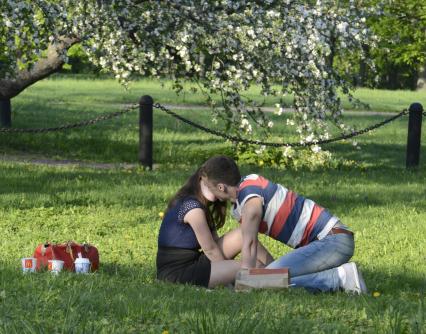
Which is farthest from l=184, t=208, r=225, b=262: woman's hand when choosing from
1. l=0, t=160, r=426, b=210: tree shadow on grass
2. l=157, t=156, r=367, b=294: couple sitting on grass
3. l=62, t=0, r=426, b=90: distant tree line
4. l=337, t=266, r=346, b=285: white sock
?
l=62, t=0, r=426, b=90: distant tree line

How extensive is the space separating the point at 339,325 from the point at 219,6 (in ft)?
30.0

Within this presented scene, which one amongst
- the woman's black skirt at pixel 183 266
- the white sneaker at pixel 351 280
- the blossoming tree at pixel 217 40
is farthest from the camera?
the blossoming tree at pixel 217 40

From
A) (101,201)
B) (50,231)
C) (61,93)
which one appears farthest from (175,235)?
(61,93)

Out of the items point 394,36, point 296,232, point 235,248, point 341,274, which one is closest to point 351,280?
point 341,274

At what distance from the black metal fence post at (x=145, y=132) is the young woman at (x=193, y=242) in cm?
811

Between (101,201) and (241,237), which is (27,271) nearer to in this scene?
(241,237)

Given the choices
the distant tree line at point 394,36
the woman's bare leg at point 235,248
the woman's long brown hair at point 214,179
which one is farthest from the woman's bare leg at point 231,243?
the distant tree line at point 394,36

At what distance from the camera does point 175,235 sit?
754 centimetres

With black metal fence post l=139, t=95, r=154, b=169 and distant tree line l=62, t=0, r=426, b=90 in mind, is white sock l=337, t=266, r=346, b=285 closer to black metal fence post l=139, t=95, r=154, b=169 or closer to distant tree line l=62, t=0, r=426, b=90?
distant tree line l=62, t=0, r=426, b=90

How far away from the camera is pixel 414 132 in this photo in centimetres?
1653

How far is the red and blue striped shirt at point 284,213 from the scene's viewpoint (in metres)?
7.27

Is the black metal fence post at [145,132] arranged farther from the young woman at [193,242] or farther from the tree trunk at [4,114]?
the young woman at [193,242]

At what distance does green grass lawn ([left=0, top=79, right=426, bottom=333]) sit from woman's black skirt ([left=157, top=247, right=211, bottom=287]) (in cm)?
14

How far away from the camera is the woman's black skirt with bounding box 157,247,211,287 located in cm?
744
